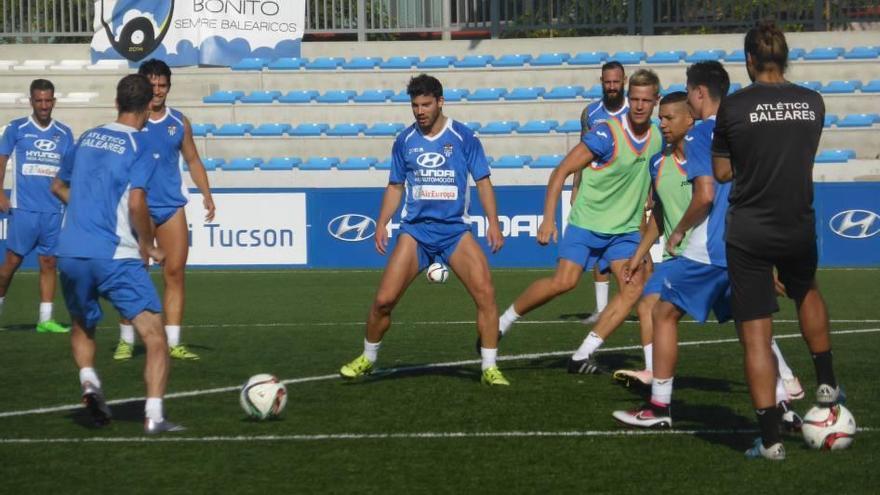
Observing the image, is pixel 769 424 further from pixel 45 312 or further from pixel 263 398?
pixel 45 312

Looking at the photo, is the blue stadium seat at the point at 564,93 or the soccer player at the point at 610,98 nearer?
the soccer player at the point at 610,98

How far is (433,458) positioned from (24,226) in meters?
8.05

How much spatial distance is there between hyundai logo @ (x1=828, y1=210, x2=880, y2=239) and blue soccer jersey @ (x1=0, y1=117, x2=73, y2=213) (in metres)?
11.6

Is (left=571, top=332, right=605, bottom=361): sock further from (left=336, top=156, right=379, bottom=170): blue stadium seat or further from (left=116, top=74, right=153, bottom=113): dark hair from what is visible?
(left=336, top=156, right=379, bottom=170): blue stadium seat

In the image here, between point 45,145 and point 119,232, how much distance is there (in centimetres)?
653

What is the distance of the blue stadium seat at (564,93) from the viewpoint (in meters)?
25.9

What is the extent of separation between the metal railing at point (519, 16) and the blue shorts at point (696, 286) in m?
20.5

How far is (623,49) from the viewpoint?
88.8 feet

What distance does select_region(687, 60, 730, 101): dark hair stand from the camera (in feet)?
25.7

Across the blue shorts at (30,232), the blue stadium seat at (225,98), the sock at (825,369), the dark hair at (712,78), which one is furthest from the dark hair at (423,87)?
the blue stadium seat at (225,98)

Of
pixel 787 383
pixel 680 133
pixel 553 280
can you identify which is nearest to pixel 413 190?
pixel 553 280

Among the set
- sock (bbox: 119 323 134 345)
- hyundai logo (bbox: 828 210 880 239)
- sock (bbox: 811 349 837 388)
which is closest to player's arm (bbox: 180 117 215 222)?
sock (bbox: 119 323 134 345)

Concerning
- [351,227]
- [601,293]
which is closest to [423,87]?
[601,293]

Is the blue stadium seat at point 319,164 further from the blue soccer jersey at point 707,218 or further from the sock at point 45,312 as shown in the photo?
the blue soccer jersey at point 707,218
